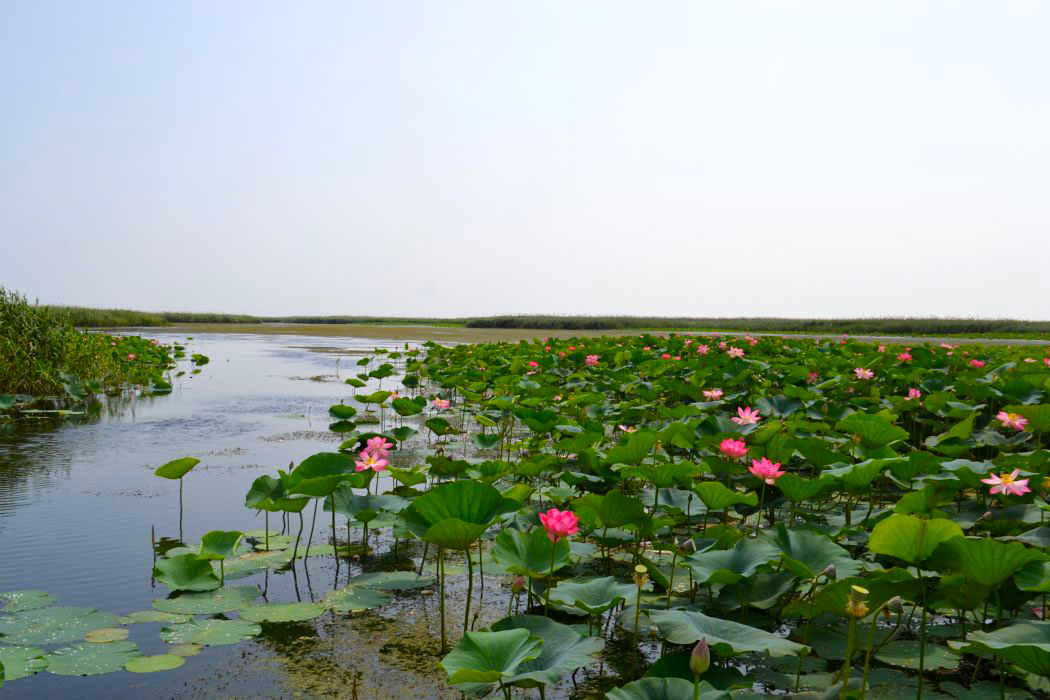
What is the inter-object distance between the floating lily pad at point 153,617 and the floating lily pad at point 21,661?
0.33 meters

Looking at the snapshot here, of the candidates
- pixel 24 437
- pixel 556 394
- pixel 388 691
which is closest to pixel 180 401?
pixel 24 437

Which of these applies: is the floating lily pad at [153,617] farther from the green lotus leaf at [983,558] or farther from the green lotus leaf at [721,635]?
the green lotus leaf at [983,558]

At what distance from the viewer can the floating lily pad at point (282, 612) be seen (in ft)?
8.60

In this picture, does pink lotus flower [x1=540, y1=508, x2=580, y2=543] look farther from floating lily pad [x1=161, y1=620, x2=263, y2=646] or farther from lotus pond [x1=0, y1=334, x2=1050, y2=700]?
floating lily pad [x1=161, y1=620, x2=263, y2=646]

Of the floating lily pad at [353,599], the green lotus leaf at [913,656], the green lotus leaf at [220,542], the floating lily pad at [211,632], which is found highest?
the green lotus leaf at [220,542]

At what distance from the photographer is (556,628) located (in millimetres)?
1837

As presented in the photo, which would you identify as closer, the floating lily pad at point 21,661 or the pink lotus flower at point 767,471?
the floating lily pad at point 21,661

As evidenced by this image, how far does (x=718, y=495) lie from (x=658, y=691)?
1349mm

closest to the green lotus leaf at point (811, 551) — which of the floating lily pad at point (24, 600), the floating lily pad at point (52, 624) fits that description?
the floating lily pad at point (52, 624)

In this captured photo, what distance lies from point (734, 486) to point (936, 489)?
3.46 feet

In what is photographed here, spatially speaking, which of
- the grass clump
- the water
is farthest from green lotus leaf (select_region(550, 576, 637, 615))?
the grass clump

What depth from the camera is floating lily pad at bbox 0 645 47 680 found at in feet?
7.06

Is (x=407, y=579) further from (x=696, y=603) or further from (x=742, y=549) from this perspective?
(x=742, y=549)

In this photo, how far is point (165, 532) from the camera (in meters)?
3.87
